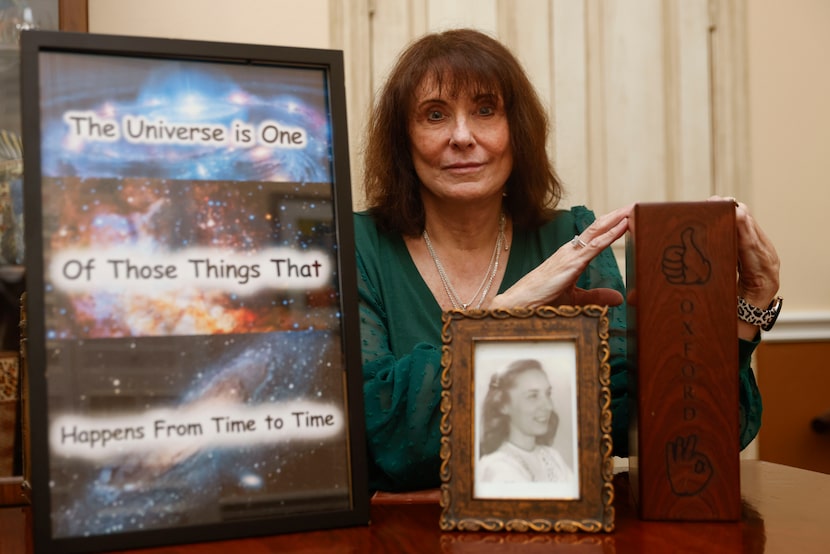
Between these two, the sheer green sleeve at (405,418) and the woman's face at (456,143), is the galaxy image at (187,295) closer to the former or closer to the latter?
the sheer green sleeve at (405,418)

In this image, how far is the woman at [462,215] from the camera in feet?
4.03

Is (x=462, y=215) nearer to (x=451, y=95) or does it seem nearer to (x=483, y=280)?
(x=483, y=280)

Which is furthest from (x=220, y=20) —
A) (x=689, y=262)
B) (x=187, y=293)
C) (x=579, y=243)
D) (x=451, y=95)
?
(x=689, y=262)

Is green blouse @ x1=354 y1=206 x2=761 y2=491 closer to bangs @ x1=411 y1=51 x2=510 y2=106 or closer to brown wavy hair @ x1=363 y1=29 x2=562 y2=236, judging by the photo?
brown wavy hair @ x1=363 y1=29 x2=562 y2=236

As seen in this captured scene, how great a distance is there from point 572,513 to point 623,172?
6.10 ft

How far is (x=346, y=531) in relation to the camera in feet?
2.77

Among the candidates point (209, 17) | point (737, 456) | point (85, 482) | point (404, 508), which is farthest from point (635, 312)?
point (209, 17)

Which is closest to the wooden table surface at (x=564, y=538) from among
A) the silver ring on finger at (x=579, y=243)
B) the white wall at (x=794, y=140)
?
the silver ring on finger at (x=579, y=243)

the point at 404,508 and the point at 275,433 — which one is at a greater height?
the point at 275,433

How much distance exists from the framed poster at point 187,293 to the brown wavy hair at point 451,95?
0.63m

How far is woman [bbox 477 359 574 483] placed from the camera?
826mm

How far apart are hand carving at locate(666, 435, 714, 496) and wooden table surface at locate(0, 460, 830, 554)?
0.13 ft

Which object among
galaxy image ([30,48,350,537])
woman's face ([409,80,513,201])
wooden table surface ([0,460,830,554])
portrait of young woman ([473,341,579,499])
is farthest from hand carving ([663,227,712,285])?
woman's face ([409,80,513,201])

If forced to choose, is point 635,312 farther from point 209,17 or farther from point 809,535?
point 209,17
